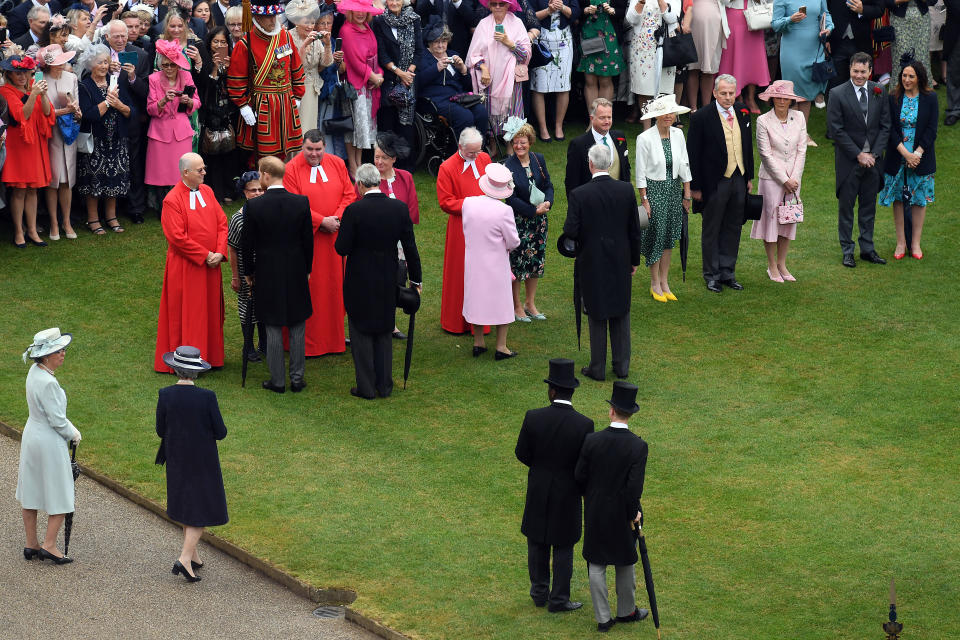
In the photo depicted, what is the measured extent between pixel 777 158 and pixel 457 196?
340 cm

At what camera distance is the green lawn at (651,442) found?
8.28 meters

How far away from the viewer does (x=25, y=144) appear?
13852mm

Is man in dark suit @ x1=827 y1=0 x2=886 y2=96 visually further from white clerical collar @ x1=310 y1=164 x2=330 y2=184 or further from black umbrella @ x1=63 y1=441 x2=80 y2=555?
black umbrella @ x1=63 y1=441 x2=80 y2=555

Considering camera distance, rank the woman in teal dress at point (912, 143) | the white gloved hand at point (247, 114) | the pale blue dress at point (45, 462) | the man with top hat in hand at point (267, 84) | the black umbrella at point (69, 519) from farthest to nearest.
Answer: the white gloved hand at point (247, 114)
the man with top hat in hand at point (267, 84)
the woman in teal dress at point (912, 143)
the black umbrella at point (69, 519)
the pale blue dress at point (45, 462)

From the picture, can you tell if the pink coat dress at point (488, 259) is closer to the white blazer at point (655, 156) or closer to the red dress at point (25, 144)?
the white blazer at point (655, 156)

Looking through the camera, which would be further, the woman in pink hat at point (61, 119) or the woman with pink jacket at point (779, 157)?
the woman in pink hat at point (61, 119)

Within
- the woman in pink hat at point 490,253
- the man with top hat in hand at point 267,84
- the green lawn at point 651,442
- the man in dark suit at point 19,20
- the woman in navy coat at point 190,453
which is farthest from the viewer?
the man with top hat in hand at point 267,84

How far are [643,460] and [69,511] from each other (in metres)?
3.57

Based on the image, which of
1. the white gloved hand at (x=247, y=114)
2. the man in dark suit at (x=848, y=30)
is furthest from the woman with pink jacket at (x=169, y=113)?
the man in dark suit at (x=848, y=30)

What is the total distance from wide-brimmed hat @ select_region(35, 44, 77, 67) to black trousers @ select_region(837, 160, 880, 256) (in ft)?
26.2

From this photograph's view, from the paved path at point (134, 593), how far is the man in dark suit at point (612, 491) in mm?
1332

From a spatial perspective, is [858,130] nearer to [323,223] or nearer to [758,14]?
[758,14]

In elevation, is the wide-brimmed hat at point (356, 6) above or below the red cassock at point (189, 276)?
above

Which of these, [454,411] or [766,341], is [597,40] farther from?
[454,411]
